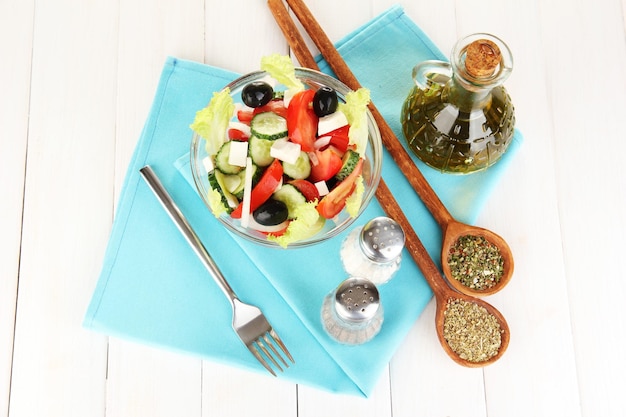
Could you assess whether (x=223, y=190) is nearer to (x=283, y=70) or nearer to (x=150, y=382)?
(x=283, y=70)

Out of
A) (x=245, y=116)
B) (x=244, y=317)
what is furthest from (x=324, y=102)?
(x=244, y=317)

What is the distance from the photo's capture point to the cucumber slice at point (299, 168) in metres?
0.98

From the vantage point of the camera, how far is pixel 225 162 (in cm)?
100

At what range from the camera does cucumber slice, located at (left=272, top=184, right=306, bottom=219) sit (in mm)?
971

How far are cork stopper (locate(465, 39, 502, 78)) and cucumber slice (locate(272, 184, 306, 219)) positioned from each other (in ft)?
1.12

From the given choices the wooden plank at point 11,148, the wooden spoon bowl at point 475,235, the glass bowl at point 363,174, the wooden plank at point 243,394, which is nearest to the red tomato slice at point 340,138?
the glass bowl at point 363,174

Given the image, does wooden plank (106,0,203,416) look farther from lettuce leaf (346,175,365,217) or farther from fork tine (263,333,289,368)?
lettuce leaf (346,175,365,217)

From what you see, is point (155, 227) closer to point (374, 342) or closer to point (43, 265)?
point (43, 265)

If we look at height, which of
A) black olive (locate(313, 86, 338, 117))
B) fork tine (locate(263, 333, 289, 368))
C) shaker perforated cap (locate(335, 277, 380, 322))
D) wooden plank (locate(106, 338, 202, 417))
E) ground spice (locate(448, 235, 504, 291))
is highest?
black olive (locate(313, 86, 338, 117))

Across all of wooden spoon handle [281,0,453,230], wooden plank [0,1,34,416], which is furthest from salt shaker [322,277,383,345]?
wooden plank [0,1,34,416]

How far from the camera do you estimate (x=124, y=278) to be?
1.22m

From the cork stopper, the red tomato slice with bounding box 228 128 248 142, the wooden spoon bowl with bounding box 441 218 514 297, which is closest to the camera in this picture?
the cork stopper

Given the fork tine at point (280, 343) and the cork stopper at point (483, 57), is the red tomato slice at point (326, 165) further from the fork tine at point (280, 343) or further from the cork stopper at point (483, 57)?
the fork tine at point (280, 343)

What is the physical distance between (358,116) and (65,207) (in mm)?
708
